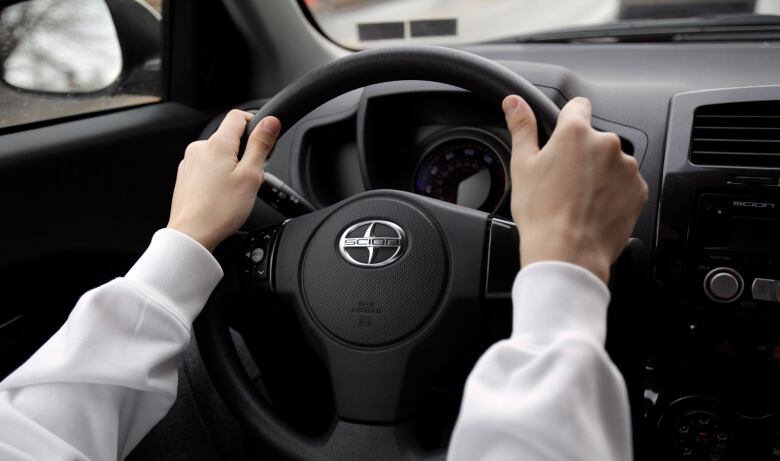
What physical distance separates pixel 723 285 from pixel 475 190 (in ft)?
1.50

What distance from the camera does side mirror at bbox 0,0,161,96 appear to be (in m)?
1.32

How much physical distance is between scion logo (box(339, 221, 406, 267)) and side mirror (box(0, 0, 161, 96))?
2.42 ft

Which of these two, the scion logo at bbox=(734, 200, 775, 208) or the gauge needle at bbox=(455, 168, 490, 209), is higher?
the scion logo at bbox=(734, 200, 775, 208)

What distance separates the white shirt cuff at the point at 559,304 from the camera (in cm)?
67

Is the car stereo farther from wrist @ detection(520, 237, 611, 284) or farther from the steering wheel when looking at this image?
wrist @ detection(520, 237, 611, 284)

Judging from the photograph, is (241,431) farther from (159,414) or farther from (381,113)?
(381,113)

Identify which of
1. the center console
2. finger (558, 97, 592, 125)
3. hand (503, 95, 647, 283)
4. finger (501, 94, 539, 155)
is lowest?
the center console

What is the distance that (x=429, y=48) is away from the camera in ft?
3.18

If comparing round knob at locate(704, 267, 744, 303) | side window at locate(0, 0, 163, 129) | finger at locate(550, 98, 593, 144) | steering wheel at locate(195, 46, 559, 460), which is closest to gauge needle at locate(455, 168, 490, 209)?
steering wheel at locate(195, 46, 559, 460)

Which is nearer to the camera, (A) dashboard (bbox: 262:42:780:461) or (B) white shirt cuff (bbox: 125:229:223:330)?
(B) white shirt cuff (bbox: 125:229:223:330)

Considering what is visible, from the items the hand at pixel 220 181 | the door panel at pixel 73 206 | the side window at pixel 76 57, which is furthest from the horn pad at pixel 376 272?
the side window at pixel 76 57

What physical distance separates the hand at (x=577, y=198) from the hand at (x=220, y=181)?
0.39 meters

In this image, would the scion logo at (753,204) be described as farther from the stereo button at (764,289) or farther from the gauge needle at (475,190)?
the gauge needle at (475,190)

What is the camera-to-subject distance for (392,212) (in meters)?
1.05
